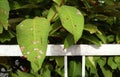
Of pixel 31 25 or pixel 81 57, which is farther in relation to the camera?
pixel 81 57

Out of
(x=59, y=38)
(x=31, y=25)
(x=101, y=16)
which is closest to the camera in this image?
(x=31, y=25)

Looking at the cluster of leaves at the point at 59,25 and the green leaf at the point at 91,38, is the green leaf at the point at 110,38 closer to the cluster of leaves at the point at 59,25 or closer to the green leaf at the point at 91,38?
the cluster of leaves at the point at 59,25

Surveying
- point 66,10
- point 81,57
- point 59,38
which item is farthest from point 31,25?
point 81,57

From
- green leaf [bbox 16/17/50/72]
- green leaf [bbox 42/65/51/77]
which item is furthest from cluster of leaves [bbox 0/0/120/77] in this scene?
green leaf [bbox 42/65/51/77]

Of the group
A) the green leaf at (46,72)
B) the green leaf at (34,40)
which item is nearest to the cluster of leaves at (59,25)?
the green leaf at (34,40)

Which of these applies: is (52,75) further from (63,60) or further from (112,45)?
(112,45)

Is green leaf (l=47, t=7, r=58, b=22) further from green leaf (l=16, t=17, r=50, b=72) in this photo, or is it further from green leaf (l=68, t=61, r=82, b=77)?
green leaf (l=68, t=61, r=82, b=77)
